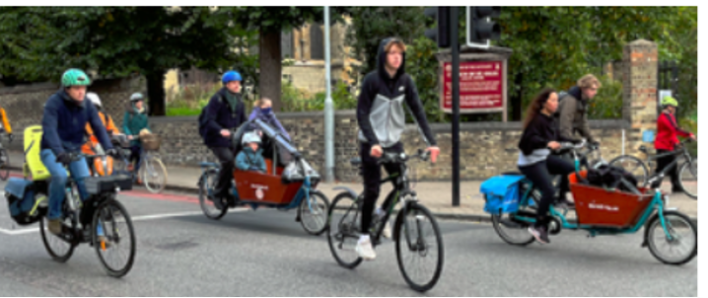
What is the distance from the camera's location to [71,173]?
6613 millimetres

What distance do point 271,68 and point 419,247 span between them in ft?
38.9

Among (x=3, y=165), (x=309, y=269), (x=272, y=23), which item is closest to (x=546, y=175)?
(x=309, y=269)

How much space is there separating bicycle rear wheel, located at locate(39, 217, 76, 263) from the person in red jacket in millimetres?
8830

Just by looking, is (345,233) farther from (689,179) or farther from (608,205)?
(689,179)

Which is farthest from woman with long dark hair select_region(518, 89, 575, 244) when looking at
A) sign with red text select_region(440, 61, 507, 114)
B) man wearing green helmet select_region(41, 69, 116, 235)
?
sign with red text select_region(440, 61, 507, 114)

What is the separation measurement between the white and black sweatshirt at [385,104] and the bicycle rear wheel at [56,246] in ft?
9.11

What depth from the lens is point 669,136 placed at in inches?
485

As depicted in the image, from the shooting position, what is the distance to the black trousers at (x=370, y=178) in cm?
612

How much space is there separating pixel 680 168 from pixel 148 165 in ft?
27.8

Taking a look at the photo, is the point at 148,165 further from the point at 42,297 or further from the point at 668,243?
the point at 668,243

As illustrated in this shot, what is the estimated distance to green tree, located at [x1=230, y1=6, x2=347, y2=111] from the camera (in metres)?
15.7

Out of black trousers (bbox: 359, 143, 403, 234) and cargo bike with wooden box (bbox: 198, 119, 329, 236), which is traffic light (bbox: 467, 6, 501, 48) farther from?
black trousers (bbox: 359, 143, 403, 234)

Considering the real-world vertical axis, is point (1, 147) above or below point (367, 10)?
below
